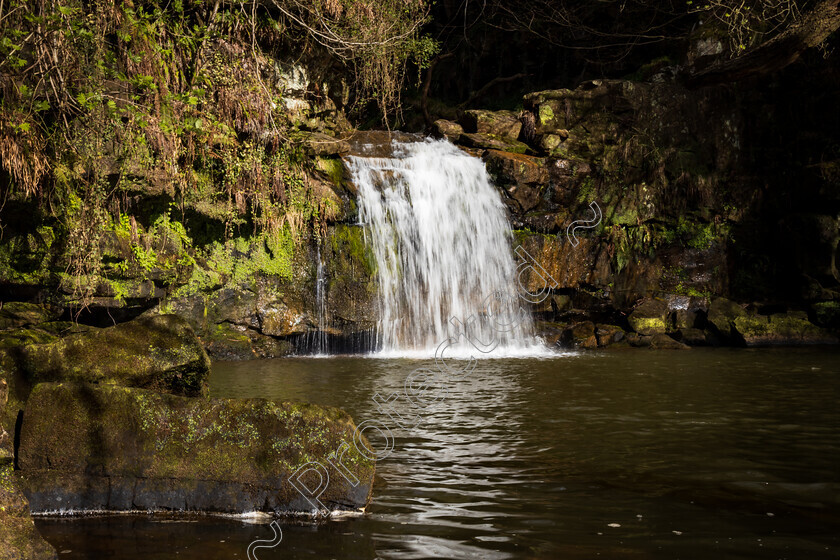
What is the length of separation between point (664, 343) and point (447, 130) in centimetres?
683

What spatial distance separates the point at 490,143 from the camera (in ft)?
51.9

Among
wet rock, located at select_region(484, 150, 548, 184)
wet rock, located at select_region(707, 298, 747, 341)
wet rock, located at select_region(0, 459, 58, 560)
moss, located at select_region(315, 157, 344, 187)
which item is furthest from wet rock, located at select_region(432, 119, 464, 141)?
wet rock, located at select_region(0, 459, 58, 560)

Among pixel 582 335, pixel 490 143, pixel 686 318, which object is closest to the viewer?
pixel 582 335

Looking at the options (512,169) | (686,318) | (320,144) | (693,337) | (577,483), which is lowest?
(577,483)

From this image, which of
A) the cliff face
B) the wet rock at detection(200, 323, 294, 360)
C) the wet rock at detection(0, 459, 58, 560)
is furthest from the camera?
the wet rock at detection(200, 323, 294, 360)

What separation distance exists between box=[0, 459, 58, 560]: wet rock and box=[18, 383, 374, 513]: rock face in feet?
2.09

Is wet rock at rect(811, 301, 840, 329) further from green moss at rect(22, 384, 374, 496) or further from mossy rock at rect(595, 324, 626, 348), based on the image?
green moss at rect(22, 384, 374, 496)

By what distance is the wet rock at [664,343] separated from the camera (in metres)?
13.3

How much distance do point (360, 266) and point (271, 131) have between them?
9.94 feet

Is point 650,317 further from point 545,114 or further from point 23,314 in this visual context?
point 23,314

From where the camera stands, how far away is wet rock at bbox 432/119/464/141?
53.1 ft

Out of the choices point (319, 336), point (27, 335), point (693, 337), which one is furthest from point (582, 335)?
point (27, 335)

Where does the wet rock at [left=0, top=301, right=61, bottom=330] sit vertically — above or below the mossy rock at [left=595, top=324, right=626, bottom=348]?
above

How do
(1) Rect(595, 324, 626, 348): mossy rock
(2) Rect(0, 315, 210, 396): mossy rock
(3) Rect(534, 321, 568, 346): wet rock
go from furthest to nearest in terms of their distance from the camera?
1. (3) Rect(534, 321, 568, 346): wet rock
2. (1) Rect(595, 324, 626, 348): mossy rock
3. (2) Rect(0, 315, 210, 396): mossy rock
